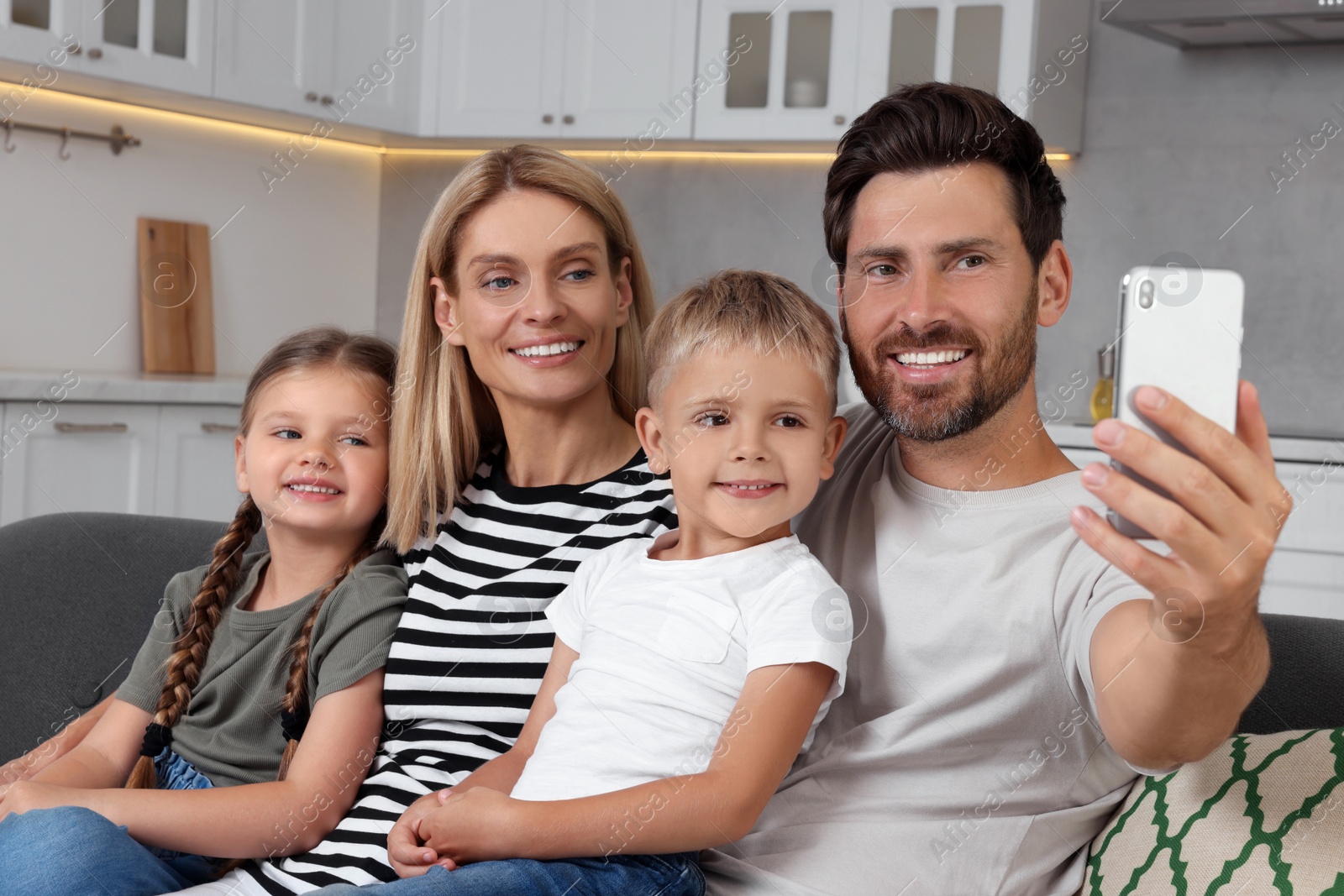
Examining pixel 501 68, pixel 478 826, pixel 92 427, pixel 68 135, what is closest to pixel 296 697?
pixel 478 826

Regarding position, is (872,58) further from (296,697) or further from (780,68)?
(296,697)

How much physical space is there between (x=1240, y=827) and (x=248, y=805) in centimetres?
89

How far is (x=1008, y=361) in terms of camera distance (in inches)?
47.2

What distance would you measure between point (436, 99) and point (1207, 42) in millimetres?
2332

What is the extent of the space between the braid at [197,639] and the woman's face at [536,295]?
0.37 metres

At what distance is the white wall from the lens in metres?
3.52

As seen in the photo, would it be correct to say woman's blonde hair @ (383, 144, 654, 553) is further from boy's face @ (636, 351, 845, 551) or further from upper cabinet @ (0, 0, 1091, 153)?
upper cabinet @ (0, 0, 1091, 153)

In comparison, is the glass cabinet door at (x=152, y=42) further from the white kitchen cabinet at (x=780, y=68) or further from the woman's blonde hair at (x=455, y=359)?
the woman's blonde hair at (x=455, y=359)

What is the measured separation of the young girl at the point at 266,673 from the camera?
3.97 feet

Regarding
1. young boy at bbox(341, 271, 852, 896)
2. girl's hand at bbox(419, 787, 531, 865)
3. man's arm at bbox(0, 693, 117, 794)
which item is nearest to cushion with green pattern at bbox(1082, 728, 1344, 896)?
young boy at bbox(341, 271, 852, 896)

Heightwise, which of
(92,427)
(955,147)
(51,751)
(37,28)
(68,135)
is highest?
(37,28)

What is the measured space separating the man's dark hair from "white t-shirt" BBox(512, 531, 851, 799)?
38cm

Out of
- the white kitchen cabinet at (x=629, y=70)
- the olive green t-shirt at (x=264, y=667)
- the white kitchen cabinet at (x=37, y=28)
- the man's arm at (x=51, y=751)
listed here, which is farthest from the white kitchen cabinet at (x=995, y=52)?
the man's arm at (x=51, y=751)

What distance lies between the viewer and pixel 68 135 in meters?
3.55
